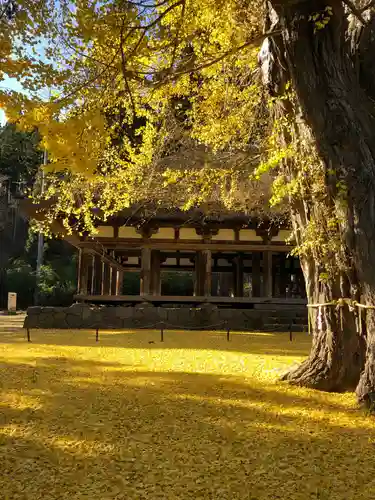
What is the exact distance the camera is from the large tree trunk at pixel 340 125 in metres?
4.05

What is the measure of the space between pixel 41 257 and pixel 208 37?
25.5 m

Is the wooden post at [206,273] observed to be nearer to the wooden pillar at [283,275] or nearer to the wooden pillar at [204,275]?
the wooden pillar at [204,275]

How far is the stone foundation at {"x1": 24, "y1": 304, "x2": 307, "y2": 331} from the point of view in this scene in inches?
527

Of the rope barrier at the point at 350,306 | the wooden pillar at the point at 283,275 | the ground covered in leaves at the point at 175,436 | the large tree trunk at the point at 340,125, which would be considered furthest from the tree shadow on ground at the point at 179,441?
the wooden pillar at the point at 283,275

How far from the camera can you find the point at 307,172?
15.3ft

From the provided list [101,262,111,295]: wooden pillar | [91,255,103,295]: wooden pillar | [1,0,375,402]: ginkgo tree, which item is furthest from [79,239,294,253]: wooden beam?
[1,0,375,402]: ginkgo tree

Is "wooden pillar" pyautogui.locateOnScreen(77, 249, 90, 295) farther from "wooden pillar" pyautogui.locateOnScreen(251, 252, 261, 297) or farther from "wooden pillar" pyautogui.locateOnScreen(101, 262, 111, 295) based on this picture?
"wooden pillar" pyautogui.locateOnScreen(251, 252, 261, 297)

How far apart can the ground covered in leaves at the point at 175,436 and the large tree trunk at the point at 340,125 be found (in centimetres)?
108

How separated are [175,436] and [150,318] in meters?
10.4

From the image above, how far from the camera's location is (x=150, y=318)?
13586 millimetres

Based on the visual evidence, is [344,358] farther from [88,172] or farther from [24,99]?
[24,99]

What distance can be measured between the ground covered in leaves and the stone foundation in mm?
7288

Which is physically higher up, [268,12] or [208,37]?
[208,37]

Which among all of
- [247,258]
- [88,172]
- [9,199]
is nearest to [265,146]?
[88,172]
